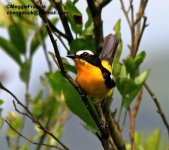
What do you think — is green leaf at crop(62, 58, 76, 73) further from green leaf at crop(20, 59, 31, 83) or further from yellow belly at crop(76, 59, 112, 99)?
green leaf at crop(20, 59, 31, 83)

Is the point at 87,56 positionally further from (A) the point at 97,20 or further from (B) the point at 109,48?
(A) the point at 97,20

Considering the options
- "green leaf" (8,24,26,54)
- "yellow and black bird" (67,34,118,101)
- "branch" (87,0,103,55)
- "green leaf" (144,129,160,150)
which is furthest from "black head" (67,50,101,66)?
"green leaf" (8,24,26,54)

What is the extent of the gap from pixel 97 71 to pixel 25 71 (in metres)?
0.38

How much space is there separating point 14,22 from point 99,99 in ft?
2.04

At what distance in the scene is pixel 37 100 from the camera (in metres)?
2.10

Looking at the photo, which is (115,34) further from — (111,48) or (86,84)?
(86,84)

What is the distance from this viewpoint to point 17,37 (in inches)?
83.2

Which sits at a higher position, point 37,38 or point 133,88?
point 37,38

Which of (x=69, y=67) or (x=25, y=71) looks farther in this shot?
(x=25, y=71)

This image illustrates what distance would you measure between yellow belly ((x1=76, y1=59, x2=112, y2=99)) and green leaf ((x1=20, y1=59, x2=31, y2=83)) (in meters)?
0.37

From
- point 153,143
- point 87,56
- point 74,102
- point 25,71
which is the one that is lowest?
point 153,143

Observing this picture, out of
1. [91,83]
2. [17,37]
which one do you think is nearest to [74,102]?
[91,83]

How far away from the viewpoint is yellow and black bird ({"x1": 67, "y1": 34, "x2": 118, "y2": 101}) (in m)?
1.68

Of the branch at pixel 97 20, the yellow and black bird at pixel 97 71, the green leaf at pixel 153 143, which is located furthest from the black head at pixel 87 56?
the green leaf at pixel 153 143
